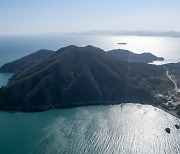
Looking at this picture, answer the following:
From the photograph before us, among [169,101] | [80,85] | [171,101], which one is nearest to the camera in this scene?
[169,101]

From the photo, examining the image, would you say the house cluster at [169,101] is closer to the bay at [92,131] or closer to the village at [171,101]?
the village at [171,101]

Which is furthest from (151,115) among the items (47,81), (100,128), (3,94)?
(3,94)

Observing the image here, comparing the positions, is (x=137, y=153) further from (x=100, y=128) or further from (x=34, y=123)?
(x=34, y=123)

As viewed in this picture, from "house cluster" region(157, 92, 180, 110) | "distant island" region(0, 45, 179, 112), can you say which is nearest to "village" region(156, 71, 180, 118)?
"house cluster" region(157, 92, 180, 110)

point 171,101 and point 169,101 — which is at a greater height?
point 169,101

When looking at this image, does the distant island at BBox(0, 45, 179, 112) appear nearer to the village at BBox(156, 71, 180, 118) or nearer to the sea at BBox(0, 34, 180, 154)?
the village at BBox(156, 71, 180, 118)

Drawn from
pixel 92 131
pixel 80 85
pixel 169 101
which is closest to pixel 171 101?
pixel 169 101

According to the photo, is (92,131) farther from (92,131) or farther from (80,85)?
(80,85)

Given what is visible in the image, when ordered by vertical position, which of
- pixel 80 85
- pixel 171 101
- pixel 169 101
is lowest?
pixel 171 101
